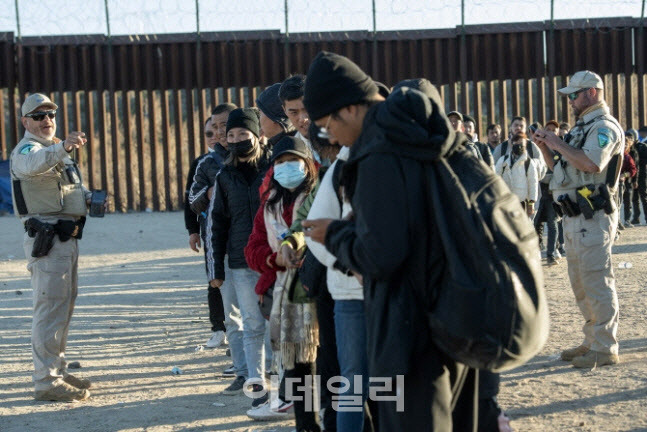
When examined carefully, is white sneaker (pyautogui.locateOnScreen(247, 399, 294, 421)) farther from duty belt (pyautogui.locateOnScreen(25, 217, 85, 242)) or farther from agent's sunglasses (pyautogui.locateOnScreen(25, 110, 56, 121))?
agent's sunglasses (pyautogui.locateOnScreen(25, 110, 56, 121))

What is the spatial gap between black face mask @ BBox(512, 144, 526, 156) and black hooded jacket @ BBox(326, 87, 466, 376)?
8664mm

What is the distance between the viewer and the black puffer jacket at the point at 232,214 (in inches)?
233

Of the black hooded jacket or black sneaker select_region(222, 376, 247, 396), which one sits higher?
the black hooded jacket

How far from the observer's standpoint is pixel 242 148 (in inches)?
232

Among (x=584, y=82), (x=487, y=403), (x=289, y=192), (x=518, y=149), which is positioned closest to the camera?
(x=487, y=403)

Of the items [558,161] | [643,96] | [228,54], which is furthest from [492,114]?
[558,161]

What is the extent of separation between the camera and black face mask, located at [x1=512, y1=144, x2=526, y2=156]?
11516 millimetres

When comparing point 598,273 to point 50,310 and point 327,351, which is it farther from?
point 50,310

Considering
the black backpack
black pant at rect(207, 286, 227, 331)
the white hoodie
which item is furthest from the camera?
black pant at rect(207, 286, 227, 331)

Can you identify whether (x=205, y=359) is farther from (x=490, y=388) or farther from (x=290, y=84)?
(x=490, y=388)

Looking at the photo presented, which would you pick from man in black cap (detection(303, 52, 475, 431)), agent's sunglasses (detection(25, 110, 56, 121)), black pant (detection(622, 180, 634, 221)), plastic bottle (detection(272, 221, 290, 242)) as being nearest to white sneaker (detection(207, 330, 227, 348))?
agent's sunglasses (detection(25, 110, 56, 121))

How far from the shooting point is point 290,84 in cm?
532

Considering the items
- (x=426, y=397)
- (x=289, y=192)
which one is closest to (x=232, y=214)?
(x=289, y=192)

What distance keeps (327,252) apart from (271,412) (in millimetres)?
1990
